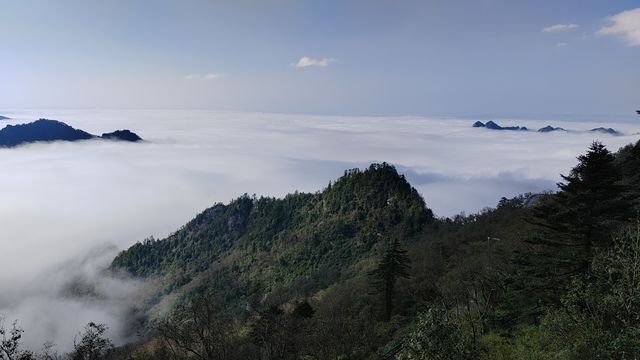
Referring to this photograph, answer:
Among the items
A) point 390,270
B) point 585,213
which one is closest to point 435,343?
point 585,213

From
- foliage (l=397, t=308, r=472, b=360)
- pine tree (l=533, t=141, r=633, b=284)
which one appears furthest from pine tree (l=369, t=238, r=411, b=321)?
foliage (l=397, t=308, r=472, b=360)

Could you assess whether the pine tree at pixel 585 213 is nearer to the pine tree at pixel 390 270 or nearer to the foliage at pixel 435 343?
the foliage at pixel 435 343

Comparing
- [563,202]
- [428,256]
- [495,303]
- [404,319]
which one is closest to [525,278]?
[563,202]

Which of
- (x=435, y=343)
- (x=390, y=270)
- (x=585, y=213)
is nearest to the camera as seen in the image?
(x=435, y=343)

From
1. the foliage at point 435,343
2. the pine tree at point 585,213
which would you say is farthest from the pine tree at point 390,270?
the foliage at point 435,343

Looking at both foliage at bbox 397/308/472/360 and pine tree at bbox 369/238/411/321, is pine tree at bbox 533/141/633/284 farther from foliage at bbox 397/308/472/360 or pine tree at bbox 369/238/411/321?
pine tree at bbox 369/238/411/321

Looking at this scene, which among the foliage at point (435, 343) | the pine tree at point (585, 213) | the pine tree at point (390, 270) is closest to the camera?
the foliage at point (435, 343)

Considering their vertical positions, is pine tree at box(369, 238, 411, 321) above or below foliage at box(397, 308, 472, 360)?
below

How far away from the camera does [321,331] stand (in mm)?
61000

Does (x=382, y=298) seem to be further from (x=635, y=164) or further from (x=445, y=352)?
(x=445, y=352)

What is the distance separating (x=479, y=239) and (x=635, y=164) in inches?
2831

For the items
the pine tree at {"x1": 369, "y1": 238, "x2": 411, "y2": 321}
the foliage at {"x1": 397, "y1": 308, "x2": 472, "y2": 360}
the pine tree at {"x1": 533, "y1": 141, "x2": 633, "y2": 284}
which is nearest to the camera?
the foliage at {"x1": 397, "y1": 308, "x2": 472, "y2": 360}

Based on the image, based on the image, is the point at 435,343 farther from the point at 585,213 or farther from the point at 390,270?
the point at 390,270

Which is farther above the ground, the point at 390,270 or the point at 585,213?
the point at 585,213
